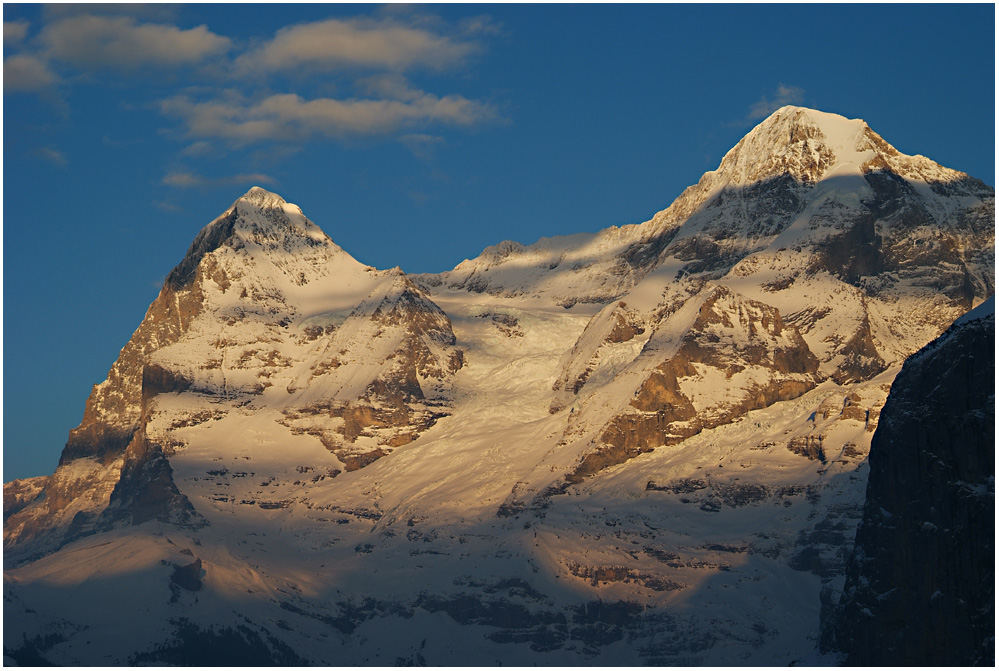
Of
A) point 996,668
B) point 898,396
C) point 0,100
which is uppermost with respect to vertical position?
point 0,100

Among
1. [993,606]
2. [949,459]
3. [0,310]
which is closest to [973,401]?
[949,459]

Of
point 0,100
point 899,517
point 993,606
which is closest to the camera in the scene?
point 0,100

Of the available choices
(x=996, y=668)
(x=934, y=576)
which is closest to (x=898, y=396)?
(x=934, y=576)

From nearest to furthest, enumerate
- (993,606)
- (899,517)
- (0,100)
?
1. (0,100)
2. (993,606)
3. (899,517)

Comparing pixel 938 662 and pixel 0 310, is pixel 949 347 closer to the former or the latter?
pixel 938 662

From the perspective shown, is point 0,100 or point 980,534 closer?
point 0,100

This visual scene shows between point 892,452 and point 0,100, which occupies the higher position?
point 0,100

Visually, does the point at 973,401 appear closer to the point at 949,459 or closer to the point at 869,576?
the point at 949,459
